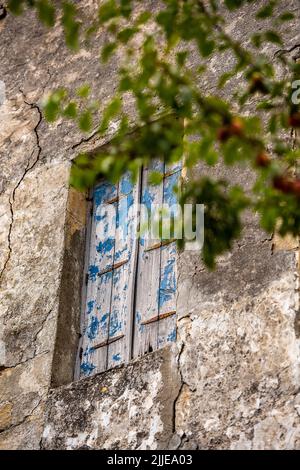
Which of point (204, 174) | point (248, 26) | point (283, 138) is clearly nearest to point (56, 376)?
point (204, 174)

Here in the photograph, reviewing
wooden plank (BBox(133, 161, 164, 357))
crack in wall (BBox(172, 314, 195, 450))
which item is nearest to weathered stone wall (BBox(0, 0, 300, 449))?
crack in wall (BBox(172, 314, 195, 450))

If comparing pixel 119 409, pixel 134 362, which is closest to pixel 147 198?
pixel 134 362

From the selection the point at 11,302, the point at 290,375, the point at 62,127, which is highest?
the point at 62,127

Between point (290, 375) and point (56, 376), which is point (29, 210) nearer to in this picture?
point (56, 376)

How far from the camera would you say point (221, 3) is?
5.61m

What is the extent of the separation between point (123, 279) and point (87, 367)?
478 mm

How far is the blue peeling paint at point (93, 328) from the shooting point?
522 centimetres

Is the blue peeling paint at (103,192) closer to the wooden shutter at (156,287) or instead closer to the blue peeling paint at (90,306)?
the wooden shutter at (156,287)

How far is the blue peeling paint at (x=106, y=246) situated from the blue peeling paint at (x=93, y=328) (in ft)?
1.30

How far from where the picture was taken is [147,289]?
16.8ft

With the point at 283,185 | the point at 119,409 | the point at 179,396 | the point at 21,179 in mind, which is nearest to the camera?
the point at 283,185

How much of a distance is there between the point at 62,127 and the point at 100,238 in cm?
75

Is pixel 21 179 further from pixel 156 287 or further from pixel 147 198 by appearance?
pixel 156 287

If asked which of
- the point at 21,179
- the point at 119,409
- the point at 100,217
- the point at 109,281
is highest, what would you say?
the point at 21,179
